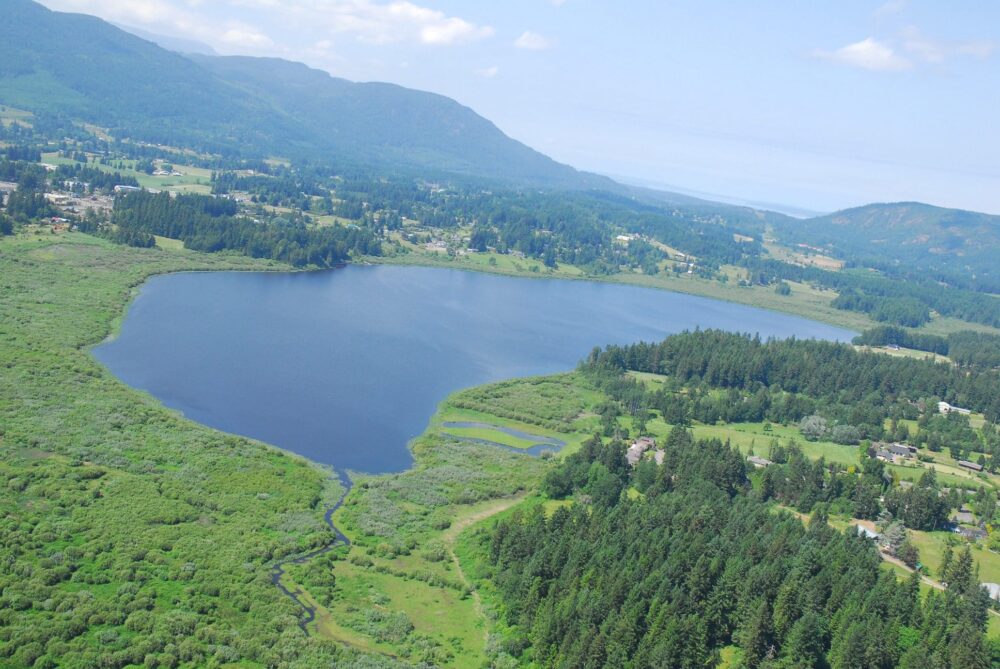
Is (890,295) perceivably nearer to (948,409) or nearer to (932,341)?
(932,341)

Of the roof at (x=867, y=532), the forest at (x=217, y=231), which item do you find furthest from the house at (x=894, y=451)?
the forest at (x=217, y=231)

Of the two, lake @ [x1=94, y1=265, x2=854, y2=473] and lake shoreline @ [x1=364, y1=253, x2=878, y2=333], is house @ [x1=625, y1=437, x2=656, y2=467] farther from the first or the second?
lake shoreline @ [x1=364, y1=253, x2=878, y2=333]

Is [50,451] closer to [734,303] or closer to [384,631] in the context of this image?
[384,631]

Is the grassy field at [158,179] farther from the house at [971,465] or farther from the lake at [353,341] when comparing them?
the house at [971,465]

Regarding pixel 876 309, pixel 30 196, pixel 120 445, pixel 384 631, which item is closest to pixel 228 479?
pixel 120 445


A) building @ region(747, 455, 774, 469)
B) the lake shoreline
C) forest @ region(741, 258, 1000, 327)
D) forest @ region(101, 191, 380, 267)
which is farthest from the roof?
forest @ region(741, 258, 1000, 327)

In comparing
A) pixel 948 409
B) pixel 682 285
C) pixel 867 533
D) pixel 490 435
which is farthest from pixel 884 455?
pixel 682 285
